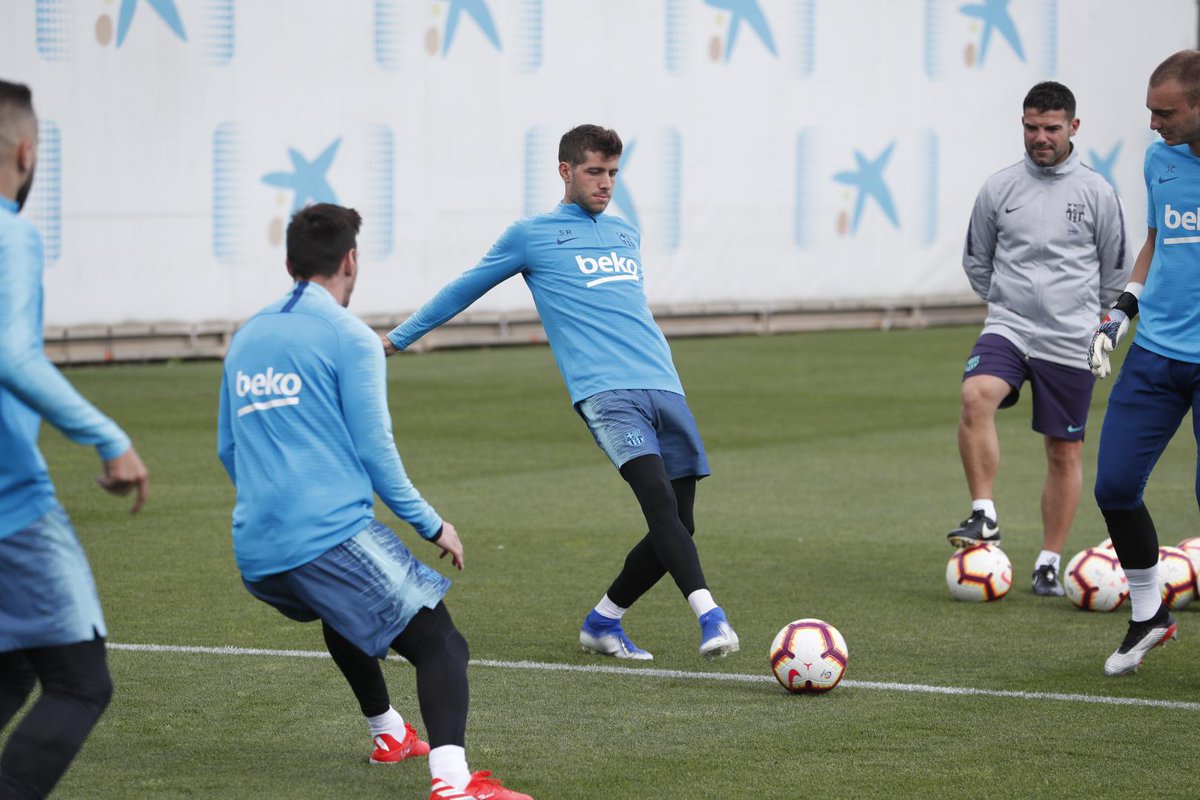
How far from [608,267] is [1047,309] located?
2.80 meters

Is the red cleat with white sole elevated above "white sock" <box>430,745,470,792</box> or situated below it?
below

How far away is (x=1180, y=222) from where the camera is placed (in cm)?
654

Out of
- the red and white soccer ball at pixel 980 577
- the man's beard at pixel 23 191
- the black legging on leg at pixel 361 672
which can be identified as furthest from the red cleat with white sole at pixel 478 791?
the red and white soccer ball at pixel 980 577

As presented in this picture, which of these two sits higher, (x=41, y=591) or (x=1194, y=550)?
(x=41, y=591)

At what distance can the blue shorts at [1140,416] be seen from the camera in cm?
652

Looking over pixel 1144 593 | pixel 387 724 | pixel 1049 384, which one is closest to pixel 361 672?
pixel 387 724

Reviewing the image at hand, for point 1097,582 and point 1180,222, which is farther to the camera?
point 1097,582

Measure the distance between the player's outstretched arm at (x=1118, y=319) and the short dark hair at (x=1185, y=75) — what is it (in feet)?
2.11

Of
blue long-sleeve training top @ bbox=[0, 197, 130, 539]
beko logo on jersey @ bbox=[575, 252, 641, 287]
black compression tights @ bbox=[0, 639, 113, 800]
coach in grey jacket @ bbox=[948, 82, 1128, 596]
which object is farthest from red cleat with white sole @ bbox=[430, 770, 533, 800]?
coach in grey jacket @ bbox=[948, 82, 1128, 596]

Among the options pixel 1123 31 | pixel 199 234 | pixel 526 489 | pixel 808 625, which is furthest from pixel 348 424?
pixel 1123 31

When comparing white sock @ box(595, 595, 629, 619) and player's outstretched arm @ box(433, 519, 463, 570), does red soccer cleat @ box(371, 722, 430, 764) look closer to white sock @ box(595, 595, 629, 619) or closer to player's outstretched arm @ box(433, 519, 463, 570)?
player's outstretched arm @ box(433, 519, 463, 570)

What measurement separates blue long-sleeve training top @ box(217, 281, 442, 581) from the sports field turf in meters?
0.90

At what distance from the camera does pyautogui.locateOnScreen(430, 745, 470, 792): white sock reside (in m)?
Answer: 4.89

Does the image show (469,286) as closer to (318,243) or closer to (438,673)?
(318,243)
